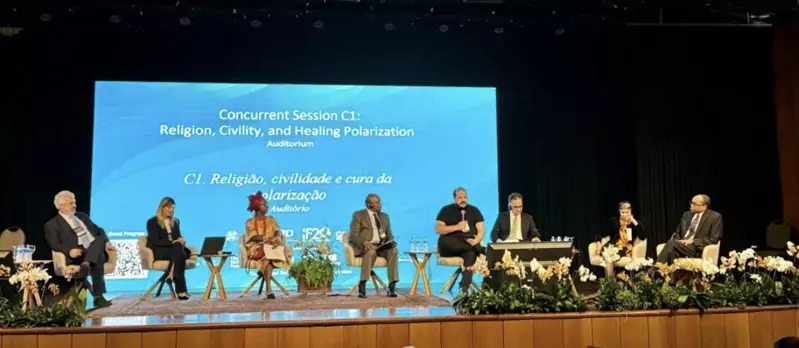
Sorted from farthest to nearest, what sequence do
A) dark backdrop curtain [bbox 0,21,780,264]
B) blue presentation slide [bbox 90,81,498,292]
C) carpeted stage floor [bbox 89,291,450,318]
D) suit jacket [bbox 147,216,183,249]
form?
1. dark backdrop curtain [bbox 0,21,780,264]
2. blue presentation slide [bbox 90,81,498,292]
3. suit jacket [bbox 147,216,183,249]
4. carpeted stage floor [bbox 89,291,450,318]

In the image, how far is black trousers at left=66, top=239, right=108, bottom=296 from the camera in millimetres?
5469

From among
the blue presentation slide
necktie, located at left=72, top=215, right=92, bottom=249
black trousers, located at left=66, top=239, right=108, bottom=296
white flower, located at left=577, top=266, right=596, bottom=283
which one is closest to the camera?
white flower, located at left=577, top=266, right=596, bottom=283

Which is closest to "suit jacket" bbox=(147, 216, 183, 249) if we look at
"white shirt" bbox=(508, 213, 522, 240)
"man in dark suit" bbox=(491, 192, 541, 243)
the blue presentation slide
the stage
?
the blue presentation slide

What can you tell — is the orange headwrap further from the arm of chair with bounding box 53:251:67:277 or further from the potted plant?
the arm of chair with bounding box 53:251:67:277

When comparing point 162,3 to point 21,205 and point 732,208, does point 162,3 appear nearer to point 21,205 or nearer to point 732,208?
point 21,205

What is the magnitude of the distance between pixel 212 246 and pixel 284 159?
6.20 feet

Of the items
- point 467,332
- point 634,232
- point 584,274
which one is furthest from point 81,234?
point 634,232

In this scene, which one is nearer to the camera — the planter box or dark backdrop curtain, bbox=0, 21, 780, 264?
the planter box

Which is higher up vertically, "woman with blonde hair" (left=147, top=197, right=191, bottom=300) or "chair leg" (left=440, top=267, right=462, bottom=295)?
"woman with blonde hair" (left=147, top=197, right=191, bottom=300)

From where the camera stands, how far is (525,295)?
4.08m

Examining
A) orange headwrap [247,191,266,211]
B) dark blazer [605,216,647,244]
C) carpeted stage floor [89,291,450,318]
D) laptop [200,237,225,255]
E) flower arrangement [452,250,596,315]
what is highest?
orange headwrap [247,191,266,211]

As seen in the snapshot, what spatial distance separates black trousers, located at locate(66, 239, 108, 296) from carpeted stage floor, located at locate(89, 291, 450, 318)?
0.65ft

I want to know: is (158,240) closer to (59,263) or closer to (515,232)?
(59,263)

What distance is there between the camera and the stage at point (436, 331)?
3578 millimetres
